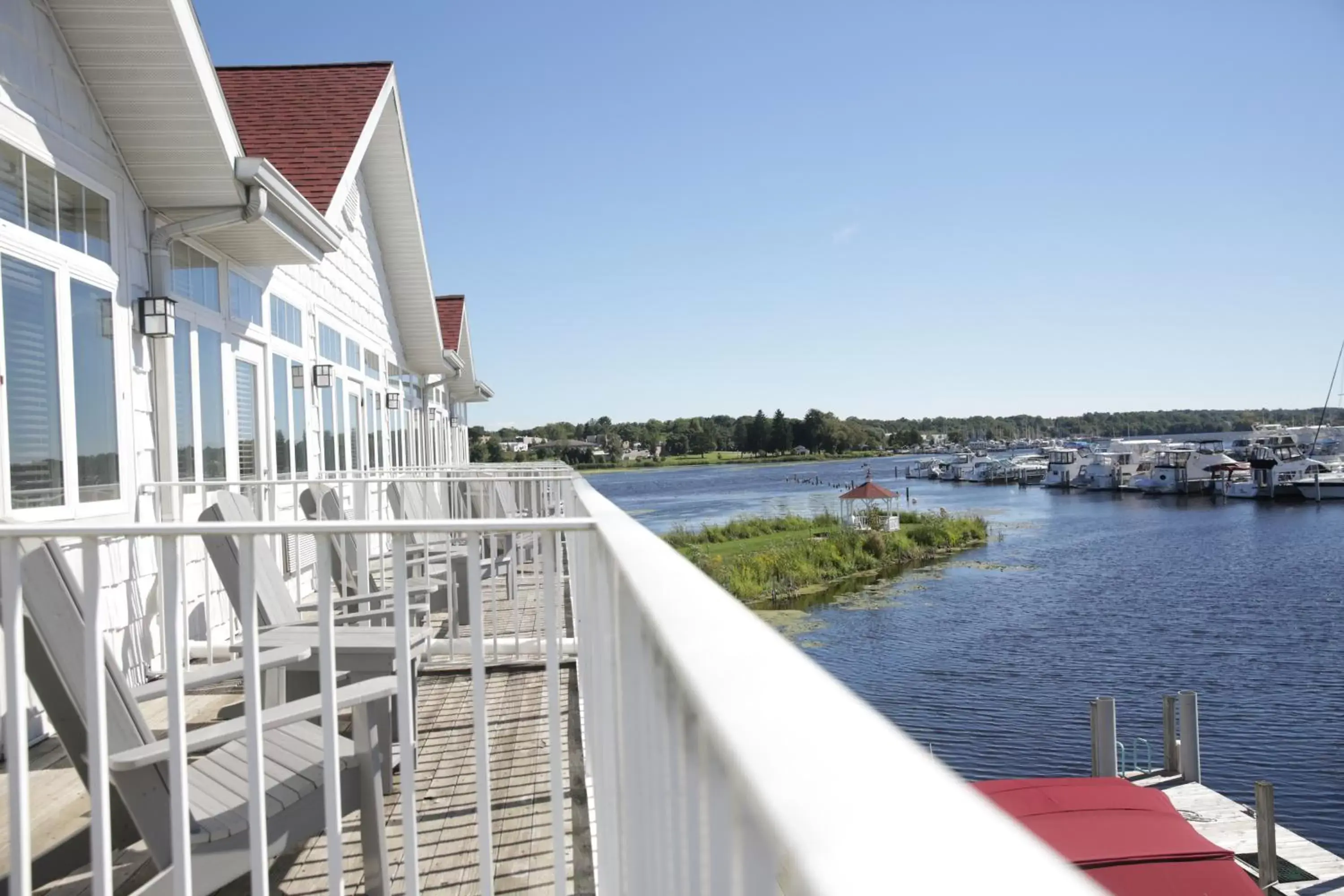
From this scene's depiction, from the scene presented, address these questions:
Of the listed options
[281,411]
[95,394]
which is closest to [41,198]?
[95,394]

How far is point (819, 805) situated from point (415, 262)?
49.1 feet

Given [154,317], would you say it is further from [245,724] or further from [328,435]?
[328,435]

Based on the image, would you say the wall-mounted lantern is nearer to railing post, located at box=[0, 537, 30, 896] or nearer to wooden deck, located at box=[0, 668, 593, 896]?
wooden deck, located at box=[0, 668, 593, 896]

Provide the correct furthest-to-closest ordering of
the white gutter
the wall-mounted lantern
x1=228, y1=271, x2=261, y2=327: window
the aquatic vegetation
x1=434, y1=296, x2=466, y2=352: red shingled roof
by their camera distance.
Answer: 1. the aquatic vegetation
2. x1=434, y1=296, x2=466, y2=352: red shingled roof
3. x1=228, y1=271, x2=261, y2=327: window
4. the white gutter
5. the wall-mounted lantern

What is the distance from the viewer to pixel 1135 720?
20.5m

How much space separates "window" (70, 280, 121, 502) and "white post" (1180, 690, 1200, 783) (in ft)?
52.4

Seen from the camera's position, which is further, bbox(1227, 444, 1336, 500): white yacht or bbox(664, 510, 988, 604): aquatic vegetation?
bbox(1227, 444, 1336, 500): white yacht

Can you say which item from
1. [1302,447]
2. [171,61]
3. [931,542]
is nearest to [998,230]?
[1302,447]

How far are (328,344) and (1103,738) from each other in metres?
13.7

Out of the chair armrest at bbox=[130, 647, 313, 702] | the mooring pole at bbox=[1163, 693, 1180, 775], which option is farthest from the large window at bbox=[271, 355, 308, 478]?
the mooring pole at bbox=[1163, 693, 1180, 775]

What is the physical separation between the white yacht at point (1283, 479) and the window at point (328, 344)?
7024cm

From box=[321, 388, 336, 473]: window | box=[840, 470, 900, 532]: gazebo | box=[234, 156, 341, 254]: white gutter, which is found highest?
box=[234, 156, 341, 254]: white gutter

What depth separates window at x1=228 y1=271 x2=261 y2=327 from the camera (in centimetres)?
778

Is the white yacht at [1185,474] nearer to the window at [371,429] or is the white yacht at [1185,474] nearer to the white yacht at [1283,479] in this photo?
the white yacht at [1283,479]
